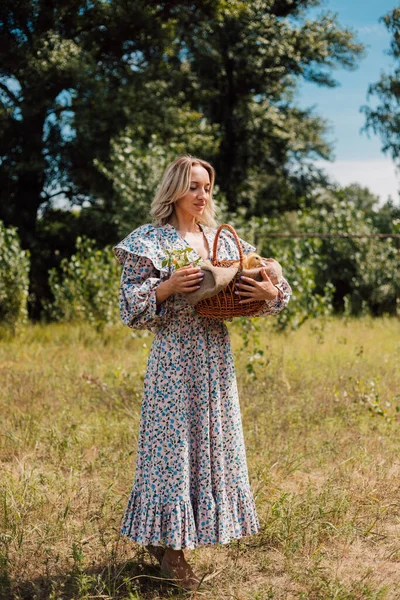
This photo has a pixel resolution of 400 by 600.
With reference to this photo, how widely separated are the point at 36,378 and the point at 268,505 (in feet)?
9.75

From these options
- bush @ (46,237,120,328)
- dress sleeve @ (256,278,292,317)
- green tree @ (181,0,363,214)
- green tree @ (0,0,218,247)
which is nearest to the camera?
dress sleeve @ (256,278,292,317)

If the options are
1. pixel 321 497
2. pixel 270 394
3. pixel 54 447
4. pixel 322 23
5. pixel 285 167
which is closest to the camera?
pixel 321 497

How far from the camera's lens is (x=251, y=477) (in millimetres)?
3969

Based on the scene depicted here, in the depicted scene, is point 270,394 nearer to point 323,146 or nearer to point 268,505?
point 268,505

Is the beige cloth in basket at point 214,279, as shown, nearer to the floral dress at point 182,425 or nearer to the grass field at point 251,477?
the floral dress at point 182,425

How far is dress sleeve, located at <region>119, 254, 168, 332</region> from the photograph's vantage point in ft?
9.21

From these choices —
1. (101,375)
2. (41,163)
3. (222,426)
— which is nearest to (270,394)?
(101,375)

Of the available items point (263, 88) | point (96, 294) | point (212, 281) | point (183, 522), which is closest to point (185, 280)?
point (212, 281)

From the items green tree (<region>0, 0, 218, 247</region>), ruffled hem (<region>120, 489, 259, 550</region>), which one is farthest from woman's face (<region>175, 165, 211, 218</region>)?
green tree (<region>0, 0, 218, 247</region>)

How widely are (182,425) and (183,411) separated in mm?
57

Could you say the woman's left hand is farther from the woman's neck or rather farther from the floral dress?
the woman's neck

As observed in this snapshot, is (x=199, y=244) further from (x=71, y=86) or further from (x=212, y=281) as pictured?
(x=71, y=86)

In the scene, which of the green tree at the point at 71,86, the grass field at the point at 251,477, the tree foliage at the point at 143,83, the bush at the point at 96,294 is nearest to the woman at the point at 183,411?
the grass field at the point at 251,477

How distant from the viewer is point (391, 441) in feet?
15.7
